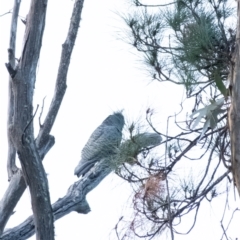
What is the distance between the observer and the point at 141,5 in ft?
10.5

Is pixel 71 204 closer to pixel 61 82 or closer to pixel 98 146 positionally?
pixel 98 146

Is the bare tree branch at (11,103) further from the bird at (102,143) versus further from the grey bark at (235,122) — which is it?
the grey bark at (235,122)

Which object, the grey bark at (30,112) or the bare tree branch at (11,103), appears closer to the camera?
the grey bark at (30,112)

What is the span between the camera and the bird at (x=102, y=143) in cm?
326

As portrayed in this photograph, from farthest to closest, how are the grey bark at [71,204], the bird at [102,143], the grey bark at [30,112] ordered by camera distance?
the grey bark at [71,204] → the bird at [102,143] → the grey bark at [30,112]

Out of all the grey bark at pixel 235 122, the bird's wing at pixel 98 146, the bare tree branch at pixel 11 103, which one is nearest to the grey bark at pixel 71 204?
the bird's wing at pixel 98 146

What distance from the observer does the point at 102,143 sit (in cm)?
347

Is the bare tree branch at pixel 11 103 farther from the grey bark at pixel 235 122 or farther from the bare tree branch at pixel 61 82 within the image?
the grey bark at pixel 235 122

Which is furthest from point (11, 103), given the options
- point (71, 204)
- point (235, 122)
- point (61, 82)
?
→ point (235, 122)

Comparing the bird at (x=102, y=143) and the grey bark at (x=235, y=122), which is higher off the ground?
the bird at (x=102, y=143)

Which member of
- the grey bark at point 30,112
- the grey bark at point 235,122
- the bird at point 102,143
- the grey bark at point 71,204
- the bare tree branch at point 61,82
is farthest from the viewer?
the grey bark at point 71,204

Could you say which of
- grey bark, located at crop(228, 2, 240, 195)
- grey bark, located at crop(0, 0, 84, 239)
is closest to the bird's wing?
grey bark, located at crop(0, 0, 84, 239)

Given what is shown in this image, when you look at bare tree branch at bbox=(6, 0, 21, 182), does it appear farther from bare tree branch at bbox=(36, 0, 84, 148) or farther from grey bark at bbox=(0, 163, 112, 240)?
grey bark at bbox=(0, 163, 112, 240)

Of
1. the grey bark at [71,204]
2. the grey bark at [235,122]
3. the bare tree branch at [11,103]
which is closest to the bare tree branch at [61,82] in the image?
the bare tree branch at [11,103]
